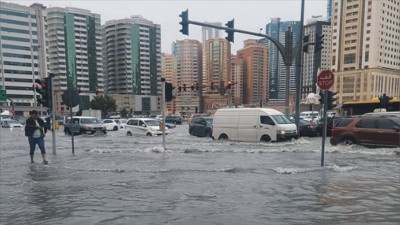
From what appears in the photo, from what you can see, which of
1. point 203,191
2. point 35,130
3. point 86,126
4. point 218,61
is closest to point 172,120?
point 218,61

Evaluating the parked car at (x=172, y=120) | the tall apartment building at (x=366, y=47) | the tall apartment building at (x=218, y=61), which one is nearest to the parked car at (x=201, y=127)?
the parked car at (x=172, y=120)

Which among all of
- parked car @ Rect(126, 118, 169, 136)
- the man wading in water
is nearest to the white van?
parked car @ Rect(126, 118, 169, 136)

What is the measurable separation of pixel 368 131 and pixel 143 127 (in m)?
15.6

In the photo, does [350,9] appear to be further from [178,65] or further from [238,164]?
[238,164]

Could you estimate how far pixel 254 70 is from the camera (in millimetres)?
65875

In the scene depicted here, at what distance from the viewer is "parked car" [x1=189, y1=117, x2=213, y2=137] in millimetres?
24044

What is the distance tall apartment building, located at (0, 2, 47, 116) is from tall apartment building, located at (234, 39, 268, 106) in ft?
212

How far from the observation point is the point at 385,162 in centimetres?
1077

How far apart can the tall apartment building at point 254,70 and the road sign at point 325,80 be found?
5070 centimetres

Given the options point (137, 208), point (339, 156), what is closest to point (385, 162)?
point (339, 156)

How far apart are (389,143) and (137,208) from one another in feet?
38.4

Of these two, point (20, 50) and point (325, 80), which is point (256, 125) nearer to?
point (325, 80)

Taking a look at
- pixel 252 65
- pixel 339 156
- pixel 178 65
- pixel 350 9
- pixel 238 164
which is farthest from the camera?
pixel 350 9

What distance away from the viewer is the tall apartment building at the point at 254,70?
62406mm
